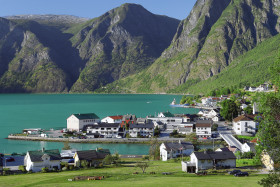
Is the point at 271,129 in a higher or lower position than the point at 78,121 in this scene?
lower

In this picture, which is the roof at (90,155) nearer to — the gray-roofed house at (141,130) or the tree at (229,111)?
the gray-roofed house at (141,130)

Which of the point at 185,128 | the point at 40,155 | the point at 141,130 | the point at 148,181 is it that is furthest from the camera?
the point at 185,128

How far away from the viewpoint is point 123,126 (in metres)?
88.9

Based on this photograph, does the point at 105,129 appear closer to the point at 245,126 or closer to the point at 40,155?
the point at 245,126

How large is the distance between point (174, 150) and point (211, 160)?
1493 cm

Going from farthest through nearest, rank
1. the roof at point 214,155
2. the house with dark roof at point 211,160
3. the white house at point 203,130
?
1. the white house at point 203,130
2. the roof at point 214,155
3. the house with dark roof at point 211,160

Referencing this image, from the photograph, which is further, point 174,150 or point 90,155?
point 174,150

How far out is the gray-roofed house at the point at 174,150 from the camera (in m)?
57.7

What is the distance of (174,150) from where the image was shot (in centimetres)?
5812

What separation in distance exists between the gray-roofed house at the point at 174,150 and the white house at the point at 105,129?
88.6 feet

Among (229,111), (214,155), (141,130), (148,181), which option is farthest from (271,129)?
(229,111)

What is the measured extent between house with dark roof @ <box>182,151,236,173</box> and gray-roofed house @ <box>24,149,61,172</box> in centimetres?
1879

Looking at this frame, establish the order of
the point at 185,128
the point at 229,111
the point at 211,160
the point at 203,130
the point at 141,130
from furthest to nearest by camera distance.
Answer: the point at 229,111 < the point at 185,128 < the point at 141,130 < the point at 203,130 < the point at 211,160

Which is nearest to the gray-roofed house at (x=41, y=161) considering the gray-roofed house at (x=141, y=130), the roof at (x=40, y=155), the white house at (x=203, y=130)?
the roof at (x=40, y=155)
